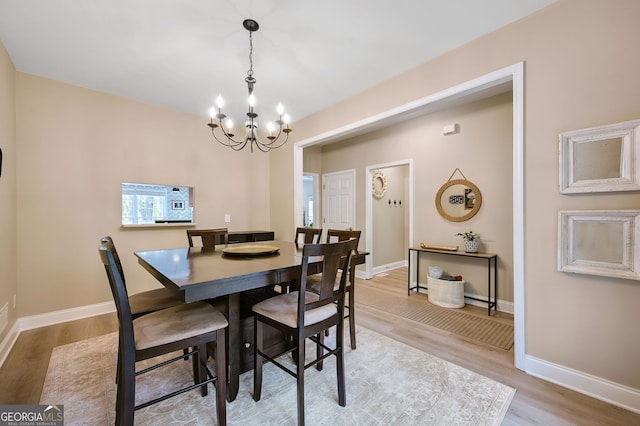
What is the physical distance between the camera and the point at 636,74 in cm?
162

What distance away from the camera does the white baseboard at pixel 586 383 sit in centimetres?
161

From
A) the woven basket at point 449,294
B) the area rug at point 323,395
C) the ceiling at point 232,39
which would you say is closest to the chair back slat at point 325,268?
the area rug at point 323,395

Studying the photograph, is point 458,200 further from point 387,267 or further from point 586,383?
point 586,383

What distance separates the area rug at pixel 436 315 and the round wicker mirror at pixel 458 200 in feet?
4.20

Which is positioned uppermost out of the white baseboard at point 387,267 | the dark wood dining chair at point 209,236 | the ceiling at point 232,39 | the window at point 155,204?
the ceiling at point 232,39

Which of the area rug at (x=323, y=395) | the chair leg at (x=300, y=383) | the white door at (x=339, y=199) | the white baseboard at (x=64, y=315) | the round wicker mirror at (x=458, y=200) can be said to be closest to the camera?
the chair leg at (x=300, y=383)

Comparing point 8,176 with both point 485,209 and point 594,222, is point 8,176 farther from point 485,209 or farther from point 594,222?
point 485,209

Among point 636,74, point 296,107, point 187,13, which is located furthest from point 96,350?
point 636,74

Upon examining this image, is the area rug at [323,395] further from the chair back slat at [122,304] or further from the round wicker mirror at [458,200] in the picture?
the round wicker mirror at [458,200]

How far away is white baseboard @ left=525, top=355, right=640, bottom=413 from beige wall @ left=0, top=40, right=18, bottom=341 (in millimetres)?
4306

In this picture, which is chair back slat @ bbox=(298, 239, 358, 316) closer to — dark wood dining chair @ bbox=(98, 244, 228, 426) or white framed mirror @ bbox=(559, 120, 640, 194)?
dark wood dining chair @ bbox=(98, 244, 228, 426)

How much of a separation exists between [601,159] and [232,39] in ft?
9.46

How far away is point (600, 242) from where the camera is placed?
170 cm

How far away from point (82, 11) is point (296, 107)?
2.26m
